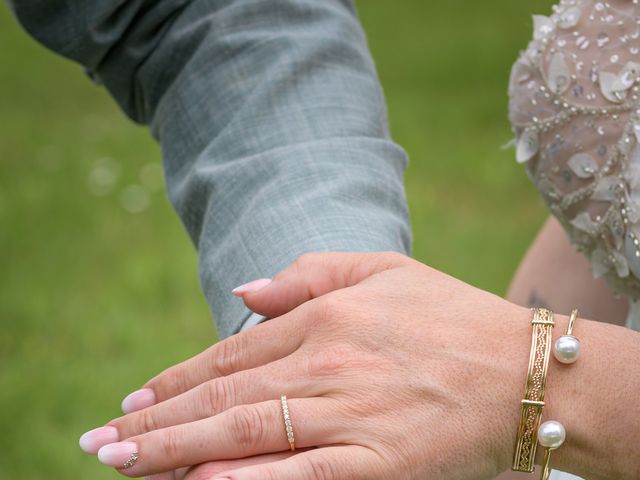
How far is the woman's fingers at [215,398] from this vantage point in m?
1.10

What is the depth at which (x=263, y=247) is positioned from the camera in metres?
1.32

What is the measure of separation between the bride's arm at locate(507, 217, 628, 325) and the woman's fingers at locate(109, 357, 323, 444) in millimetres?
720

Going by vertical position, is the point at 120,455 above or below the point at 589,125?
below

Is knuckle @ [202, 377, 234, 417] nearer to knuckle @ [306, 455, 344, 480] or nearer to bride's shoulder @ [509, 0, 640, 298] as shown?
knuckle @ [306, 455, 344, 480]

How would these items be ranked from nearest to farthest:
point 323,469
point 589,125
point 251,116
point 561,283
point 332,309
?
1. point 323,469
2. point 332,309
3. point 589,125
4. point 251,116
5. point 561,283

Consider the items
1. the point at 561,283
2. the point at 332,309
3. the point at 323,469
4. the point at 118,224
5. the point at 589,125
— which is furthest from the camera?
the point at 118,224

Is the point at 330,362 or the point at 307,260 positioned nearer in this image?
the point at 330,362

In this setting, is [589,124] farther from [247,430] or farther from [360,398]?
[247,430]

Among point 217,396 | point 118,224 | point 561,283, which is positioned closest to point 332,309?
point 217,396

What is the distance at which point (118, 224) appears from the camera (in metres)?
4.52

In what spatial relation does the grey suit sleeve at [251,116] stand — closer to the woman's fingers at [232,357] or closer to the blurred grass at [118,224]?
the woman's fingers at [232,357]

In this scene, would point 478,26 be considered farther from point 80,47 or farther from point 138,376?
point 80,47

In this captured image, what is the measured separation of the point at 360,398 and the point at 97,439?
1.05 feet

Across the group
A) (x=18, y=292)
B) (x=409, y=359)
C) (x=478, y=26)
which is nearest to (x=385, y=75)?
(x=478, y=26)
